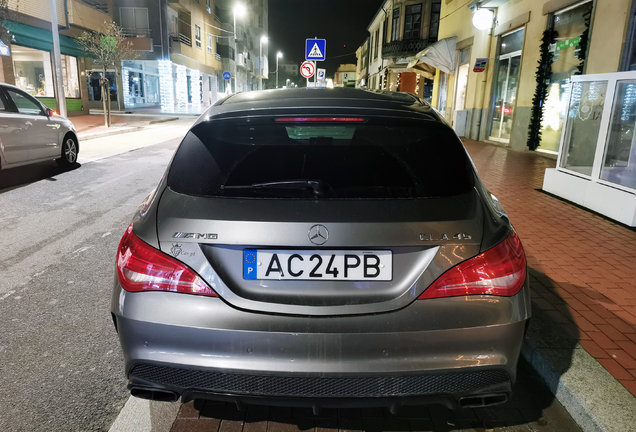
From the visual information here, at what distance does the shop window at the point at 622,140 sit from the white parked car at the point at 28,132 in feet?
30.9

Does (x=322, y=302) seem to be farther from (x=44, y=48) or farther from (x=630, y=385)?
(x=44, y=48)

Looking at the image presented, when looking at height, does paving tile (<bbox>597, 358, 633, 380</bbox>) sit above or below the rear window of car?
below

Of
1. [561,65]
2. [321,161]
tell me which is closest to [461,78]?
[561,65]

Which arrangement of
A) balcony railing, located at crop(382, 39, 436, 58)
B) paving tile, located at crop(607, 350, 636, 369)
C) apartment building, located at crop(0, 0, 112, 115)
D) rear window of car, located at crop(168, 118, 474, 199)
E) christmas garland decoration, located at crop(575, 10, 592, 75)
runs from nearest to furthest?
rear window of car, located at crop(168, 118, 474, 199) → paving tile, located at crop(607, 350, 636, 369) → christmas garland decoration, located at crop(575, 10, 592, 75) → apartment building, located at crop(0, 0, 112, 115) → balcony railing, located at crop(382, 39, 436, 58)

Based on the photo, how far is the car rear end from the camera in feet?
6.16

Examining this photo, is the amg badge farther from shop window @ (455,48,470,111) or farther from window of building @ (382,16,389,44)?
window of building @ (382,16,389,44)

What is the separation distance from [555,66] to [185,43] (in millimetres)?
32445

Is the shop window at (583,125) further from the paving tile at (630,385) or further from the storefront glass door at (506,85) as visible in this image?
the storefront glass door at (506,85)

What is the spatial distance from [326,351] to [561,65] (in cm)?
1410

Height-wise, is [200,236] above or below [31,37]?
Result: below

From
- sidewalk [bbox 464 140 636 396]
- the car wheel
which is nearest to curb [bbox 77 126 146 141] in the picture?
the car wheel

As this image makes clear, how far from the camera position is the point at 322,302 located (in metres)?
1.90

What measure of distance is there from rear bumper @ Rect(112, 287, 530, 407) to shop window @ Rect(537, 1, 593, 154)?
12.1 m

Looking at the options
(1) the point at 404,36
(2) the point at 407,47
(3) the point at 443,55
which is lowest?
(3) the point at 443,55
